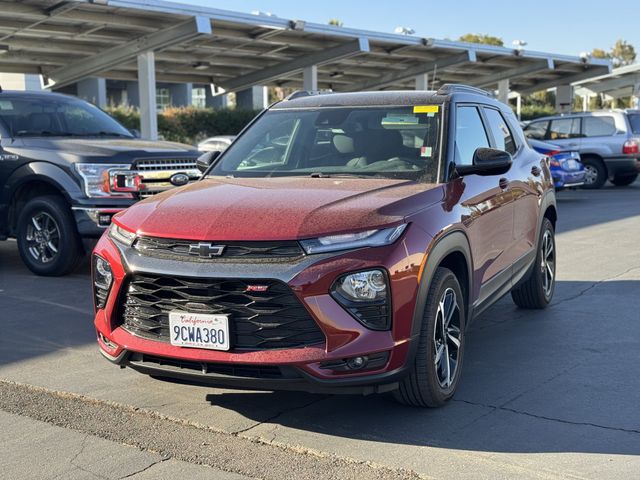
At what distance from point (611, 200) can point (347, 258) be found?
590 inches

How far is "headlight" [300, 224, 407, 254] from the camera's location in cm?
411

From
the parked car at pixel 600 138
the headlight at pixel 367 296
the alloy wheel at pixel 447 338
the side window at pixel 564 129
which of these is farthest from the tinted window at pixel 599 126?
the headlight at pixel 367 296

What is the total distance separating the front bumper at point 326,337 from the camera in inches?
158

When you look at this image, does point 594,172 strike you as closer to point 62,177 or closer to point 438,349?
point 62,177

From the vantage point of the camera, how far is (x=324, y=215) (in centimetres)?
427

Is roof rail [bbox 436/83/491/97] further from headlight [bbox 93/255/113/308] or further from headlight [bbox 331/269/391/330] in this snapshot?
headlight [bbox 93/255/113/308]

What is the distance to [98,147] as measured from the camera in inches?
347

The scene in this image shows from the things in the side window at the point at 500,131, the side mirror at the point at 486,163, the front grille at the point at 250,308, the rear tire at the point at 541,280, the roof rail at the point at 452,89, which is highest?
the roof rail at the point at 452,89

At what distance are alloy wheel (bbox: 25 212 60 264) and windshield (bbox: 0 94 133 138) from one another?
1048mm

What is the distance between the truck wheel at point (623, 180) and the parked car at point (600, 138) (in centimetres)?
11

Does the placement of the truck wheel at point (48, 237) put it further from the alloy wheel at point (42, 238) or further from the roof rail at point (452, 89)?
the roof rail at point (452, 89)

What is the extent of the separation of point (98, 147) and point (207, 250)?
5.03 metres

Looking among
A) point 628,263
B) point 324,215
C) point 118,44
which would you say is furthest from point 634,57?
point 324,215

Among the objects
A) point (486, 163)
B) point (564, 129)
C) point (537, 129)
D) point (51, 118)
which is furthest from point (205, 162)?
point (537, 129)
